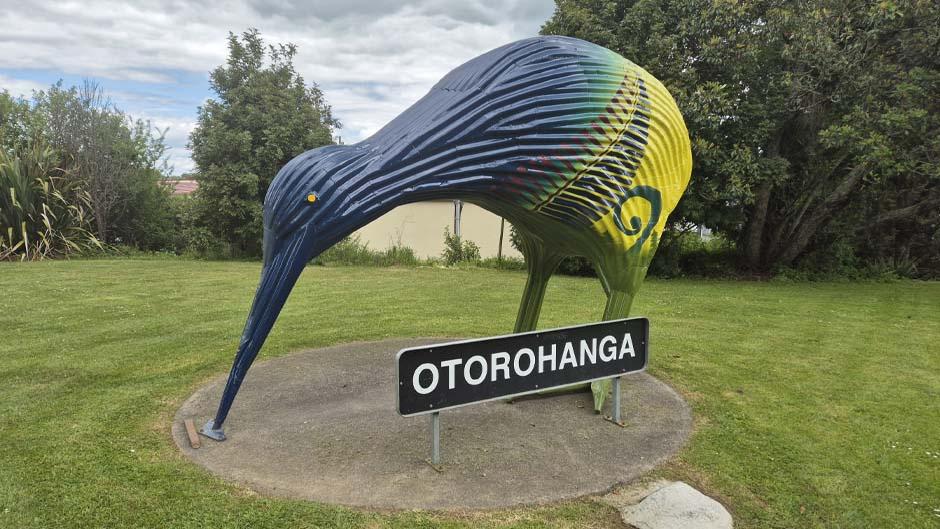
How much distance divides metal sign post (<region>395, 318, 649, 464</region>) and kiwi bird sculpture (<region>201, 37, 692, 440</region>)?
1.96 feet

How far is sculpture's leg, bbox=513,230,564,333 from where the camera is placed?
511 cm

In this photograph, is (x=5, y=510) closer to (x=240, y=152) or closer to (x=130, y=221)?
(x=240, y=152)

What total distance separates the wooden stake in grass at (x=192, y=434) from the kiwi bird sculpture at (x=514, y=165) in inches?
3.7

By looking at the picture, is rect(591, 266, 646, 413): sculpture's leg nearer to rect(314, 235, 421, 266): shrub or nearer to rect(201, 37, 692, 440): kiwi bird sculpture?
rect(201, 37, 692, 440): kiwi bird sculpture

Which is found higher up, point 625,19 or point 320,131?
point 625,19

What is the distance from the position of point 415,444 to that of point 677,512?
1.78m

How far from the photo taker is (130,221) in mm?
20047

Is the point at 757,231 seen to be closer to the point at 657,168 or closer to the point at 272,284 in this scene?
the point at 657,168

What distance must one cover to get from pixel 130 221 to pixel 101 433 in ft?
61.3

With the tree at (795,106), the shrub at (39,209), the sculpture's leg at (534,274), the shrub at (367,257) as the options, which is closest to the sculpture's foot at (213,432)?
the sculpture's leg at (534,274)

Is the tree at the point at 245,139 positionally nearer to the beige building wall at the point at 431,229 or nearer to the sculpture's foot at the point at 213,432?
the beige building wall at the point at 431,229

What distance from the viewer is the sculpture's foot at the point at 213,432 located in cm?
402

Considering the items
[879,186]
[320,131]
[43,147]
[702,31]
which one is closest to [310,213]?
[702,31]

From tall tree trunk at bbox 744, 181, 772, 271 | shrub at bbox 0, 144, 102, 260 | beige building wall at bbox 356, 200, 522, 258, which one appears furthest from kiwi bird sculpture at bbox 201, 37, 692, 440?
shrub at bbox 0, 144, 102, 260
